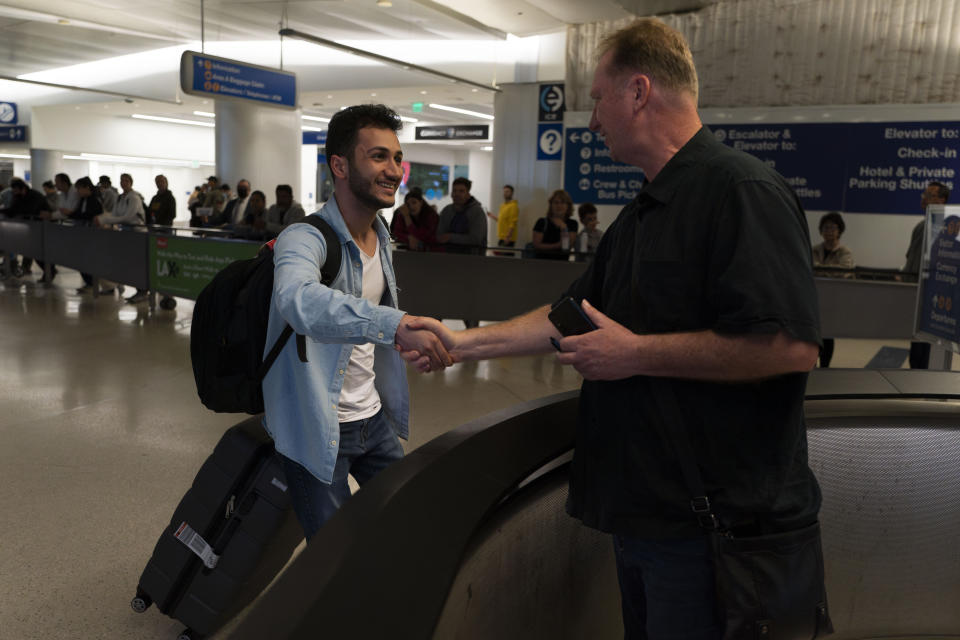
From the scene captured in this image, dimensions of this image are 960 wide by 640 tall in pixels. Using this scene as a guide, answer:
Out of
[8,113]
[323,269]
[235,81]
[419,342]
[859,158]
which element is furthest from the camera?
[8,113]

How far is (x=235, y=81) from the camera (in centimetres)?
1187

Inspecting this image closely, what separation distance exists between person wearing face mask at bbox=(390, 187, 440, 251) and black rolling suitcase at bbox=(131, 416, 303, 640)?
21.6ft

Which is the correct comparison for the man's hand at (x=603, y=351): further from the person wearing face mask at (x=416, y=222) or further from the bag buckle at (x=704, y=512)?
the person wearing face mask at (x=416, y=222)

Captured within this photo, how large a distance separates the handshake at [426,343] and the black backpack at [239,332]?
1.39ft

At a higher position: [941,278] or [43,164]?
[43,164]

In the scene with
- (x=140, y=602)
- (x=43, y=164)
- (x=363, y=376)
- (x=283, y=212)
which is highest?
(x=43, y=164)

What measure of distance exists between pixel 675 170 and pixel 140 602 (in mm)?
2487

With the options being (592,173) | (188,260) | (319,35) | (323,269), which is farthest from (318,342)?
(319,35)

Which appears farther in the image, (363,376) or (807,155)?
(807,155)

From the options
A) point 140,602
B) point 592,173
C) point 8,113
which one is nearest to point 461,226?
point 592,173

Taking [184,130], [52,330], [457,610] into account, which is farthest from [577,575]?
[184,130]

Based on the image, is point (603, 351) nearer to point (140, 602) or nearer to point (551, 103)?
point (140, 602)

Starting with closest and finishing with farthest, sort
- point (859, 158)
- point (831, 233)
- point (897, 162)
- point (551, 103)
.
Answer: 1. point (831, 233)
2. point (897, 162)
3. point (859, 158)
4. point (551, 103)

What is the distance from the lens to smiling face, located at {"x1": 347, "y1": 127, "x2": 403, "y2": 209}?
2.10 metres
